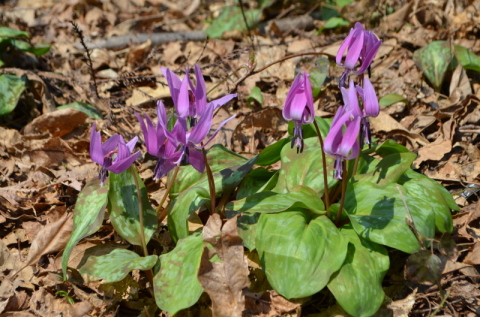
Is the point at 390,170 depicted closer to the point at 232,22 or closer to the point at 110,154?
the point at 110,154

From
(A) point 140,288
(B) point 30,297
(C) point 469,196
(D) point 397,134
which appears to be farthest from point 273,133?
(B) point 30,297

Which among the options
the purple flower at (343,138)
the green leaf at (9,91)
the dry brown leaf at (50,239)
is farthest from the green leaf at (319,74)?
the green leaf at (9,91)

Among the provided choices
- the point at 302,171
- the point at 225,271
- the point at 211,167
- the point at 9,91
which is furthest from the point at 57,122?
the point at 225,271

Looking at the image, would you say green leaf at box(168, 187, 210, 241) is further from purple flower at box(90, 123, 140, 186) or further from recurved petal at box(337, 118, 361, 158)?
recurved petal at box(337, 118, 361, 158)

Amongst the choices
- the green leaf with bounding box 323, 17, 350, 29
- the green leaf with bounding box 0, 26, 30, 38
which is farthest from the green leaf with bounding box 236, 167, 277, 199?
the green leaf with bounding box 323, 17, 350, 29

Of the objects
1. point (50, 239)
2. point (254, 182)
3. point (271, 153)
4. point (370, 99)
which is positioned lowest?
point (50, 239)

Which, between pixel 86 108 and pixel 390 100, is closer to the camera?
pixel 390 100

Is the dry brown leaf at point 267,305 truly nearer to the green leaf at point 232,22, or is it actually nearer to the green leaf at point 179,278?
the green leaf at point 179,278

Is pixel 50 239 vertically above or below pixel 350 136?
below
